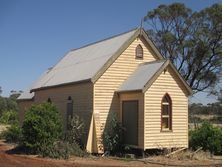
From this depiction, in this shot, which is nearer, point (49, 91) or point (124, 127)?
point (124, 127)

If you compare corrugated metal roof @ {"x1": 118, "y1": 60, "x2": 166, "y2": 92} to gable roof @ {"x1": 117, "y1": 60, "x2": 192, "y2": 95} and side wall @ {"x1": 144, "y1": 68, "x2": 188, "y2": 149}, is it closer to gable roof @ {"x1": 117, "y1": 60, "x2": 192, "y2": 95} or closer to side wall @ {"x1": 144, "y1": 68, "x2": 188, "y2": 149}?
gable roof @ {"x1": 117, "y1": 60, "x2": 192, "y2": 95}

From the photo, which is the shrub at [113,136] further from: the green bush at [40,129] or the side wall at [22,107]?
the side wall at [22,107]

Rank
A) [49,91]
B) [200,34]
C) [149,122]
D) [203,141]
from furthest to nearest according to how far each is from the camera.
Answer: [200,34] < [49,91] < [203,141] < [149,122]

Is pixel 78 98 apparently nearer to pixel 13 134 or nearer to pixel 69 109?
pixel 69 109

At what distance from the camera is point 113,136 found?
2233 cm

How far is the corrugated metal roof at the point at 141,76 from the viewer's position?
21703 mm

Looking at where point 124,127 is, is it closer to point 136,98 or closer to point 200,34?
point 136,98

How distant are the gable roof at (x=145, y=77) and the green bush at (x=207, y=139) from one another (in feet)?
10.3

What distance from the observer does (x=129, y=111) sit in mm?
22375

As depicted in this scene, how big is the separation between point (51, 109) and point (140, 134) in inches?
196

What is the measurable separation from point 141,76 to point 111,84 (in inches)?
68.5

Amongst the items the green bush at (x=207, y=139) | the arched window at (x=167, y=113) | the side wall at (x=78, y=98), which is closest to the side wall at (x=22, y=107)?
the side wall at (x=78, y=98)

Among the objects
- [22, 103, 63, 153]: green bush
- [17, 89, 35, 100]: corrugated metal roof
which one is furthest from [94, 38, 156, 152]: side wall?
[17, 89, 35, 100]: corrugated metal roof

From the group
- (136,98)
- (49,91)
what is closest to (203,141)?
(136,98)
